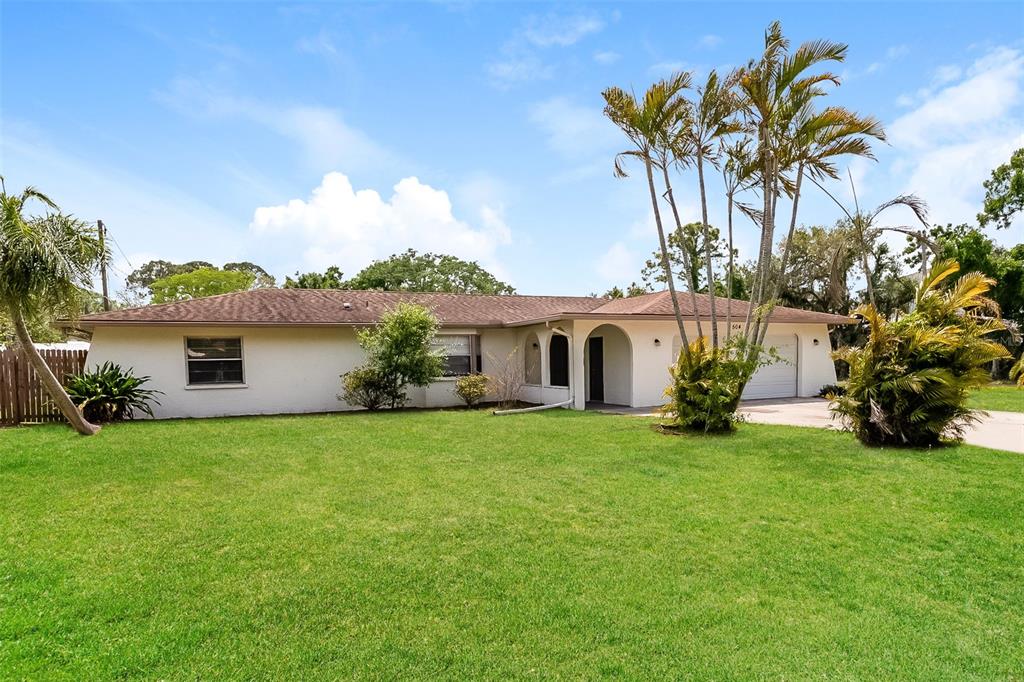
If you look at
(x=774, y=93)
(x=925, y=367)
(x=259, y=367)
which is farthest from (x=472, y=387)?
(x=925, y=367)

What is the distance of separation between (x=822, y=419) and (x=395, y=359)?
33.8 feet

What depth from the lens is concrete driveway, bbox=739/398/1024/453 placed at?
9.12 meters

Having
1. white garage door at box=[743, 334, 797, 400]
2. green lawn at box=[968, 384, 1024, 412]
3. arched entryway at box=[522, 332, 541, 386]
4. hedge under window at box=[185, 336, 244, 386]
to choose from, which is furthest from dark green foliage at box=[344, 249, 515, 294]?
green lawn at box=[968, 384, 1024, 412]

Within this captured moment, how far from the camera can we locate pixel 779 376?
1788 cm

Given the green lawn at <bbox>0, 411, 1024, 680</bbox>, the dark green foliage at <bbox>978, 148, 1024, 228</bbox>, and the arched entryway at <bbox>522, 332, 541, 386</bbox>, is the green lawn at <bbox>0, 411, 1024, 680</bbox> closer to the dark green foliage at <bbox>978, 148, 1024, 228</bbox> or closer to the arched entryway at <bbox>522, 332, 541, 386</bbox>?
the arched entryway at <bbox>522, 332, 541, 386</bbox>

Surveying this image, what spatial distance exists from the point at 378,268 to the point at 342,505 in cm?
4038

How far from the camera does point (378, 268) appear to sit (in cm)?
4444

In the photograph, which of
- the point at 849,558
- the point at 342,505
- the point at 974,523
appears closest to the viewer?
the point at 849,558

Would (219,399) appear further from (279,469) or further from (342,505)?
(342,505)

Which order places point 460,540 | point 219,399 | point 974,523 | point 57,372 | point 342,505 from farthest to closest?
point 219,399 < point 57,372 < point 342,505 < point 974,523 < point 460,540

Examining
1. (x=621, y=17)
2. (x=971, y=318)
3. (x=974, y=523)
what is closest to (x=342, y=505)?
(x=974, y=523)

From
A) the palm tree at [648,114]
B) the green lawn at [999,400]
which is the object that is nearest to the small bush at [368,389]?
the palm tree at [648,114]

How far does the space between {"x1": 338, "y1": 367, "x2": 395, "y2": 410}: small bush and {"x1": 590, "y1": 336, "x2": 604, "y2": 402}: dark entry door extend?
251 inches

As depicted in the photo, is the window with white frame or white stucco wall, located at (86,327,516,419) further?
the window with white frame
